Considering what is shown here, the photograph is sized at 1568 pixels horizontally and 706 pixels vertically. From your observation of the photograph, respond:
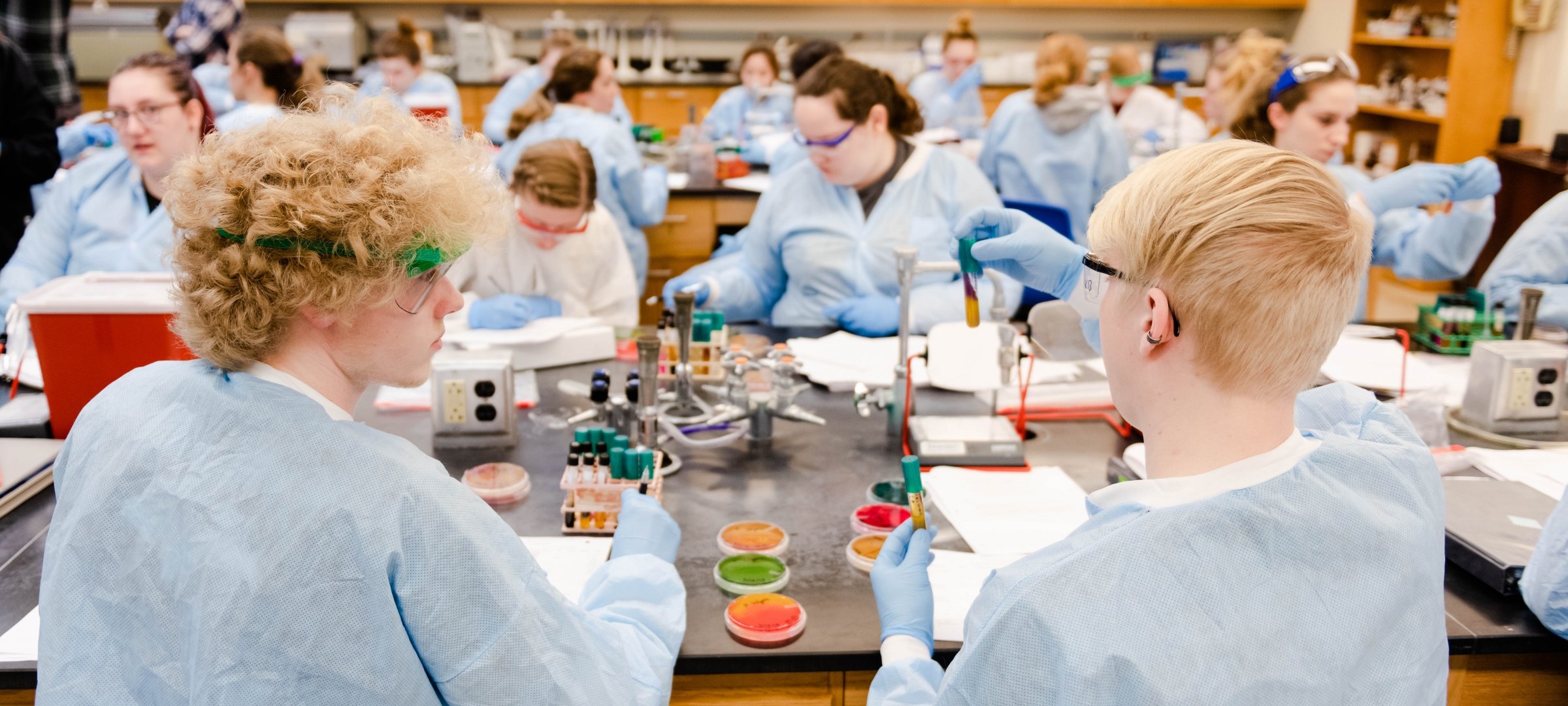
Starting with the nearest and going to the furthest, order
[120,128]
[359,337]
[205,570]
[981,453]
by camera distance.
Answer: [205,570] → [359,337] → [981,453] → [120,128]

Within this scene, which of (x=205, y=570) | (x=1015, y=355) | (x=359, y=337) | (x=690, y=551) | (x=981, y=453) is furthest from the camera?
(x=1015, y=355)

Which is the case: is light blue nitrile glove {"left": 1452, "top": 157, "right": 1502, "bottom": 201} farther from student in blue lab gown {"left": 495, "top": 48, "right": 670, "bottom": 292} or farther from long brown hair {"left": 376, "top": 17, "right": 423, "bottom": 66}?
long brown hair {"left": 376, "top": 17, "right": 423, "bottom": 66}

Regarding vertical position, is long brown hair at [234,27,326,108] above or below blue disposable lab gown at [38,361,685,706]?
above

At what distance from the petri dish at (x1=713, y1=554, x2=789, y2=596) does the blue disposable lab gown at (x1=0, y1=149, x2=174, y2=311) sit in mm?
2197

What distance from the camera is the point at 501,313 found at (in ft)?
8.57

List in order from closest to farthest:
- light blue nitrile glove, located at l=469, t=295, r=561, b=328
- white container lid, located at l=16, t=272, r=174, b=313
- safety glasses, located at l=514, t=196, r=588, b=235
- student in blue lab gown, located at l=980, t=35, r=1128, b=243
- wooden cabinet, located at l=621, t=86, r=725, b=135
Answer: white container lid, located at l=16, t=272, r=174, b=313 < light blue nitrile glove, located at l=469, t=295, r=561, b=328 < safety glasses, located at l=514, t=196, r=588, b=235 < student in blue lab gown, located at l=980, t=35, r=1128, b=243 < wooden cabinet, located at l=621, t=86, r=725, b=135

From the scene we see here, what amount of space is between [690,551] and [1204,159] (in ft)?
3.12

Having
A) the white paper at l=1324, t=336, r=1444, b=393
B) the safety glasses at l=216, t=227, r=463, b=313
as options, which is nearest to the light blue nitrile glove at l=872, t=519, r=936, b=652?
the safety glasses at l=216, t=227, r=463, b=313

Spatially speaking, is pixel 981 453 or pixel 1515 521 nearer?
pixel 1515 521

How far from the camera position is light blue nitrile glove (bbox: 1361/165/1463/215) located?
9.23 feet

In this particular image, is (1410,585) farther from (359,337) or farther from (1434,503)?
(359,337)

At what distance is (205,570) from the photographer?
98 centimetres

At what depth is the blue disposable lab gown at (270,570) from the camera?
97 cm

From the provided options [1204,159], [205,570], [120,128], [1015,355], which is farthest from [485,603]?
[120,128]
